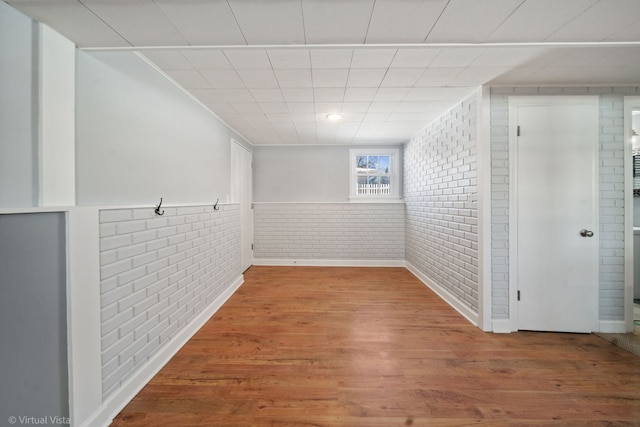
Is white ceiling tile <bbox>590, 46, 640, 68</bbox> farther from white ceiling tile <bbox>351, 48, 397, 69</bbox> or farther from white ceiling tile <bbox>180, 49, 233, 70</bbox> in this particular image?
white ceiling tile <bbox>180, 49, 233, 70</bbox>

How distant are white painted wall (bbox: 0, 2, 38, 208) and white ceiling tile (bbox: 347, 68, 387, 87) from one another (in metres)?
1.99

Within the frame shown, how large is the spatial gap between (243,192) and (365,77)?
2.98 m

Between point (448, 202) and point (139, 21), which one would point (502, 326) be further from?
point (139, 21)

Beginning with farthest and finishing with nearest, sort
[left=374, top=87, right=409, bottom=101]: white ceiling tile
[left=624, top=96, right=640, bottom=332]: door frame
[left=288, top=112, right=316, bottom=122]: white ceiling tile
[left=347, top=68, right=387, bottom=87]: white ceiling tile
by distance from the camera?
[left=288, top=112, right=316, bottom=122]: white ceiling tile < [left=374, top=87, right=409, bottom=101]: white ceiling tile < [left=624, top=96, right=640, bottom=332]: door frame < [left=347, top=68, right=387, bottom=87]: white ceiling tile

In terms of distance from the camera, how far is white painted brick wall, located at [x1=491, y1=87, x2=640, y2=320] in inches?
88.4

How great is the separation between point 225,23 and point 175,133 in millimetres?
1125

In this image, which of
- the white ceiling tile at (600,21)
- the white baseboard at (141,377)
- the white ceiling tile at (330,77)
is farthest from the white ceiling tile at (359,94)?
the white baseboard at (141,377)

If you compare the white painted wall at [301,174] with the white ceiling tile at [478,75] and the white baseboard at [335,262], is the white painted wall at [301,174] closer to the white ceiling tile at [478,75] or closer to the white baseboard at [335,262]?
the white baseboard at [335,262]

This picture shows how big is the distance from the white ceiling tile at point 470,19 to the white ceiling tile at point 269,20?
2.87 ft

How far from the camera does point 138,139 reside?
1.71 metres

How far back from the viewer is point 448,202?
9.79ft

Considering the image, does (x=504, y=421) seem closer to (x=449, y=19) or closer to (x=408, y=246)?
(x=449, y=19)

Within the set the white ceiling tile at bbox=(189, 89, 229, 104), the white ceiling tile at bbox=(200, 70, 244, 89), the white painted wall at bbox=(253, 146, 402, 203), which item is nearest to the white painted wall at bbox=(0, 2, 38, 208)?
the white ceiling tile at bbox=(200, 70, 244, 89)

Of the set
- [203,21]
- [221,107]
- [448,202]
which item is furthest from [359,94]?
[448,202]
